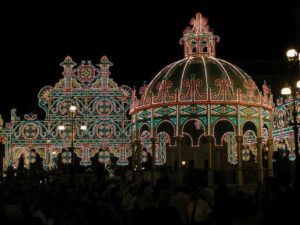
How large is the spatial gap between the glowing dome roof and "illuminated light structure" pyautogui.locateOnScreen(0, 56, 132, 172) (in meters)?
5.47

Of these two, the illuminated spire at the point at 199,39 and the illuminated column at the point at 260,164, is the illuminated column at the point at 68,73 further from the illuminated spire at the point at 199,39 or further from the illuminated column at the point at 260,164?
the illuminated column at the point at 260,164

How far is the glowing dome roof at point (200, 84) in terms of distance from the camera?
29.2m

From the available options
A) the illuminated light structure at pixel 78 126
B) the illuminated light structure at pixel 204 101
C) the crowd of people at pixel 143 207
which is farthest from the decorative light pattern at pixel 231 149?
the crowd of people at pixel 143 207

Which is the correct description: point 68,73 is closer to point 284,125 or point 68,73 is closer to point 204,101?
point 204,101

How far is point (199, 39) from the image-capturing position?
32531 millimetres

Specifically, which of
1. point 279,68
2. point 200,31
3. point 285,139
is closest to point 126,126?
point 200,31

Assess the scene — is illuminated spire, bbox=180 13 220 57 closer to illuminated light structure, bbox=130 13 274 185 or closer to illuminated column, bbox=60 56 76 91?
illuminated light structure, bbox=130 13 274 185

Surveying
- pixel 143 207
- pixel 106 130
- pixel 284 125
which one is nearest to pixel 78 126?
pixel 106 130

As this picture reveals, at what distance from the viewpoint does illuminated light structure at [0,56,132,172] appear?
36438mm

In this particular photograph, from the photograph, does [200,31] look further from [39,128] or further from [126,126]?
[39,128]

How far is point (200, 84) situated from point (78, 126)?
10.8m

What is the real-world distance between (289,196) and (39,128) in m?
25.7

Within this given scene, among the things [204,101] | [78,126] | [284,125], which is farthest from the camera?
[78,126]

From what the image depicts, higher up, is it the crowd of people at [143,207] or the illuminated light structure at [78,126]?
the illuminated light structure at [78,126]
